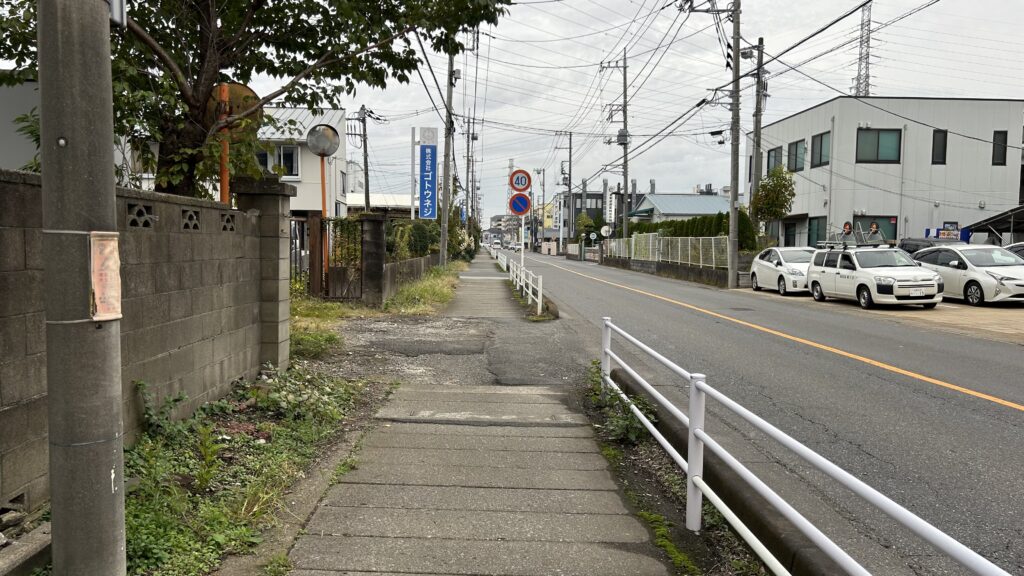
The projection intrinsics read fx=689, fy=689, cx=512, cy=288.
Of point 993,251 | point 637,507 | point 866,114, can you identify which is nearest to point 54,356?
point 637,507

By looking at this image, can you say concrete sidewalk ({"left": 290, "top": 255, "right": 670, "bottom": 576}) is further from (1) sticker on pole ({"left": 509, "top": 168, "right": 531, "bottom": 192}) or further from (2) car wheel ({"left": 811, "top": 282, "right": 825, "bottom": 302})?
(2) car wheel ({"left": 811, "top": 282, "right": 825, "bottom": 302})

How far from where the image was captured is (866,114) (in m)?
32.3

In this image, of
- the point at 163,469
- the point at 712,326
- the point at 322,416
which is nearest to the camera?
the point at 163,469

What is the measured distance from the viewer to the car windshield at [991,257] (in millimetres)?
17938

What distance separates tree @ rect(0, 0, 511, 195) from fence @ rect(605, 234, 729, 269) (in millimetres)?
22826

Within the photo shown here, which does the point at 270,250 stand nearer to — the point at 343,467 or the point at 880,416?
the point at 343,467

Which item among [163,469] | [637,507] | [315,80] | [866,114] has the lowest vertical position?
[637,507]

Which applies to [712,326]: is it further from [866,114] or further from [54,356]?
[866,114]

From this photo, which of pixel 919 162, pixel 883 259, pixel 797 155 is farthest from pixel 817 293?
pixel 797 155

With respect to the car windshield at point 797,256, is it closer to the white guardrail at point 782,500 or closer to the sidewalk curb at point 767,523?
the white guardrail at point 782,500

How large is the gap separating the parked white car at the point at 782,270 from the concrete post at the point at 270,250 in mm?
18690

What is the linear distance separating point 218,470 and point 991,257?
800 inches

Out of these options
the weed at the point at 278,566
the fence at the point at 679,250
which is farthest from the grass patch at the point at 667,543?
the fence at the point at 679,250

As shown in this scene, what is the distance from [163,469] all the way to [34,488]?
0.67 meters
